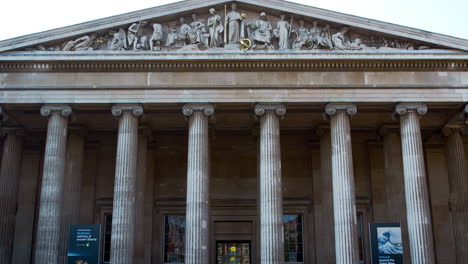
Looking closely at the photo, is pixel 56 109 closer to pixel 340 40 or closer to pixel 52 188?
pixel 52 188

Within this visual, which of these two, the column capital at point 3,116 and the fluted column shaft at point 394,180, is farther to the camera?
the fluted column shaft at point 394,180

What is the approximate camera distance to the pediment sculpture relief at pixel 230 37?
907 inches

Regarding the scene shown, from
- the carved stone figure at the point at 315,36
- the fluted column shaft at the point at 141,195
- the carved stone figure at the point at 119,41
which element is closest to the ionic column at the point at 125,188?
the fluted column shaft at the point at 141,195

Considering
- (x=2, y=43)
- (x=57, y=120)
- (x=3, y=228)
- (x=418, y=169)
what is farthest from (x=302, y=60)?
(x=3, y=228)

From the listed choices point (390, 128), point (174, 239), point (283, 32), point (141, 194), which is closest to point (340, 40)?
point (283, 32)

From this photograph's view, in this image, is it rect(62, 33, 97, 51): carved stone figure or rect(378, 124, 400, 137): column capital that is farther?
rect(378, 124, 400, 137): column capital

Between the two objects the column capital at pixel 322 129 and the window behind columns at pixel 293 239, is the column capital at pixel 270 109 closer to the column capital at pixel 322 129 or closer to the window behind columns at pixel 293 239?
the column capital at pixel 322 129

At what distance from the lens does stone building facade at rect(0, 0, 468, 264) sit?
70.9 ft

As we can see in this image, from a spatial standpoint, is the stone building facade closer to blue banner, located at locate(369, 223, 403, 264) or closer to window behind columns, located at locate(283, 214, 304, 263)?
blue banner, located at locate(369, 223, 403, 264)

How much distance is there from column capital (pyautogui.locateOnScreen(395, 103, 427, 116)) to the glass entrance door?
969cm

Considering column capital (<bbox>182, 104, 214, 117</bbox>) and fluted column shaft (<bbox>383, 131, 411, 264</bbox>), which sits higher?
column capital (<bbox>182, 104, 214, 117</bbox>)

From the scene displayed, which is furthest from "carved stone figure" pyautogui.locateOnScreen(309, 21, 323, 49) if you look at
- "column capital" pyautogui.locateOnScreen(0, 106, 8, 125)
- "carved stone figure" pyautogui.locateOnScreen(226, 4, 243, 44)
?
"column capital" pyautogui.locateOnScreen(0, 106, 8, 125)

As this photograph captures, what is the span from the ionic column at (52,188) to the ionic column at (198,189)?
4.87 m

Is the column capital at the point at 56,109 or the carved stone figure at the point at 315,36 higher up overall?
the carved stone figure at the point at 315,36
